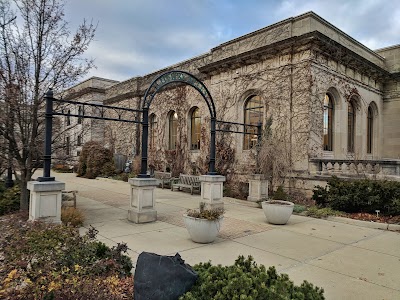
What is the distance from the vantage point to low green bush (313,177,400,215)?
859 cm

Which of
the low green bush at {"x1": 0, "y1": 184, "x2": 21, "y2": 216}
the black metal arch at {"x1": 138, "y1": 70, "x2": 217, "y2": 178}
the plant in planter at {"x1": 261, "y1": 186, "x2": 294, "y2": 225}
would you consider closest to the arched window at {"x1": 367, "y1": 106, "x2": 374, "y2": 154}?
the black metal arch at {"x1": 138, "y1": 70, "x2": 217, "y2": 178}

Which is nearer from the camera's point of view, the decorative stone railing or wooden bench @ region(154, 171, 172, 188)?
the decorative stone railing

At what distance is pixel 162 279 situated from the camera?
296 cm

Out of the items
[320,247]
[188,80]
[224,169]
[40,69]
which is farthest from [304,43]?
[40,69]

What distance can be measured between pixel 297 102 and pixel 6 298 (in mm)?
11435

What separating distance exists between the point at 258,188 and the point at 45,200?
7.78 meters

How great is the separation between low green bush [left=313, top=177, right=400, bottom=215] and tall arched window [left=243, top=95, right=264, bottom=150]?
487cm

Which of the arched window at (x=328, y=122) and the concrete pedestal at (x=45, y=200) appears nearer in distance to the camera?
the concrete pedestal at (x=45, y=200)

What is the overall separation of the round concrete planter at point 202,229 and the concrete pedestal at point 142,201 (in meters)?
2.09

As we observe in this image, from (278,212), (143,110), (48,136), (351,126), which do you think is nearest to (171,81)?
(143,110)

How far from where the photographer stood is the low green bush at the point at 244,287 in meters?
2.60

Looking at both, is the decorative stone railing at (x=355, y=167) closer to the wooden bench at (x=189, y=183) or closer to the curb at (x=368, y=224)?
the curb at (x=368, y=224)

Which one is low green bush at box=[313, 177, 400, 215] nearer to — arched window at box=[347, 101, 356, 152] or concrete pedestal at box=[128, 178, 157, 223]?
concrete pedestal at box=[128, 178, 157, 223]

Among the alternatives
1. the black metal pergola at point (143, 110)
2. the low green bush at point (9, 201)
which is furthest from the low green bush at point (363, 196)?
the low green bush at point (9, 201)
